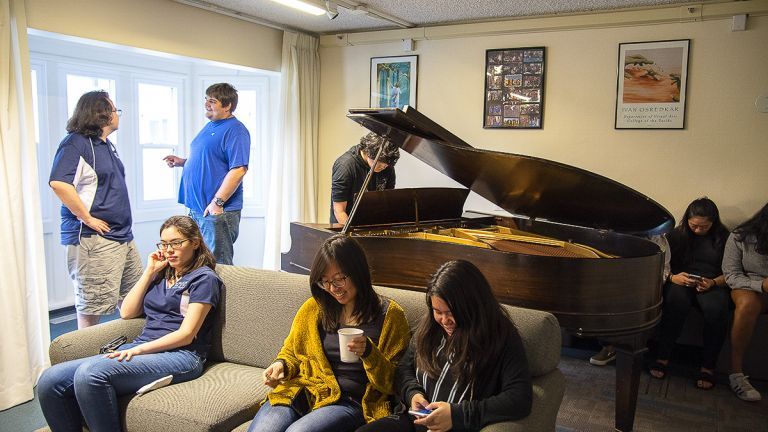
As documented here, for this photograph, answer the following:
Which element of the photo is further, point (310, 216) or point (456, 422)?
point (310, 216)

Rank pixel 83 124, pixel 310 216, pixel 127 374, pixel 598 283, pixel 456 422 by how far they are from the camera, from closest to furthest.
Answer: pixel 456 422 < pixel 127 374 < pixel 598 283 < pixel 83 124 < pixel 310 216

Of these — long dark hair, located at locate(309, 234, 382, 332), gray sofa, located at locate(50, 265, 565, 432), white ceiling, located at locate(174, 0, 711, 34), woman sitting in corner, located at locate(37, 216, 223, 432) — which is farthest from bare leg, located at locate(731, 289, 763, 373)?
woman sitting in corner, located at locate(37, 216, 223, 432)

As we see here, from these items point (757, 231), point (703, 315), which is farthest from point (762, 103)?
point (703, 315)

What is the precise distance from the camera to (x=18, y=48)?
3.72 m

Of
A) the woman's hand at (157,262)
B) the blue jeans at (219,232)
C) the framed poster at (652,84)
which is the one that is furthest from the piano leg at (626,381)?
the blue jeans at (219,232)

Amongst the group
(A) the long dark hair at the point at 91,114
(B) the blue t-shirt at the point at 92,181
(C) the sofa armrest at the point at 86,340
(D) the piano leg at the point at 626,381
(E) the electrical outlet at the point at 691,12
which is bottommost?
(D) the piano leg at the point at 626,381

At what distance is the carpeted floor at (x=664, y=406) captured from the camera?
11.7 ft

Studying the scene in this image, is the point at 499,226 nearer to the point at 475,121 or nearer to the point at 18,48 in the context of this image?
the point at 475,121

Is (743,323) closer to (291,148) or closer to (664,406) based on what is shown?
(664,406)

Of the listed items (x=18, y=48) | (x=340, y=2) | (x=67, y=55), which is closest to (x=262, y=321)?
(x=18, y=48)

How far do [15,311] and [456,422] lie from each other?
9.40 feet

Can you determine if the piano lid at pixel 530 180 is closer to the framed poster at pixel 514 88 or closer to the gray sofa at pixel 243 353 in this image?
the gray sofa at pixel 243 353

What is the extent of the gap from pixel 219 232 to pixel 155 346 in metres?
1.71

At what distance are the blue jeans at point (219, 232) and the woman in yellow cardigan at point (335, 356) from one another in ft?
6.68
